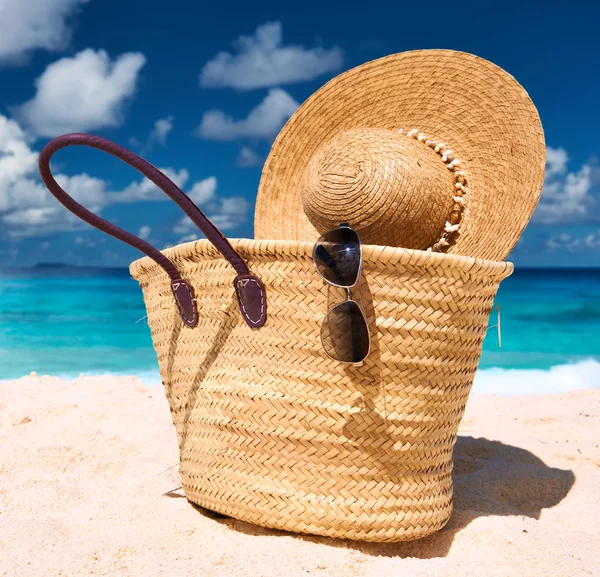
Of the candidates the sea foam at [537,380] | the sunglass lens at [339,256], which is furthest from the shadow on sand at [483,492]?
the sea foam at [537,380]

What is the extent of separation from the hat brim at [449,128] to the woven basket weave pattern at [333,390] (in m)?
0.47

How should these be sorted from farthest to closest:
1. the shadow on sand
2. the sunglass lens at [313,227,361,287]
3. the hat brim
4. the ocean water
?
the ocean water → the hat brim → the shadow on sand → the sunglass lens at [313,227,361,287]

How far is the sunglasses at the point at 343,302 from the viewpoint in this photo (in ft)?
4.04

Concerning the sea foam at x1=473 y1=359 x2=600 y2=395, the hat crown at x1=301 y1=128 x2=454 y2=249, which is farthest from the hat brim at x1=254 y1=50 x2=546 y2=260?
the sea foam at x1=473 y1=359 x2=600 y2=395

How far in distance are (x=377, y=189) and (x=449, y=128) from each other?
531 mm

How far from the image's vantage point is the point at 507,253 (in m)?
1.78

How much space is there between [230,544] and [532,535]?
0.72 meters

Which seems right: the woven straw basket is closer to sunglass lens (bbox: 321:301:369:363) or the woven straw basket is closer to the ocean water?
sunglass lens (bbox: 321:301:369:363)

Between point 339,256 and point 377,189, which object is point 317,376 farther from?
point 377,189

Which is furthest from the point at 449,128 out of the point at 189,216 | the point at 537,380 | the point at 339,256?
the point at 537,380

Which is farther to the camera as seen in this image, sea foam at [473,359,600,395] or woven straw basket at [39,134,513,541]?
sea foam at [473,359,600,395]

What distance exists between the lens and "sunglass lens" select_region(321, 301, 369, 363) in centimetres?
125

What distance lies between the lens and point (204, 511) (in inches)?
62.8

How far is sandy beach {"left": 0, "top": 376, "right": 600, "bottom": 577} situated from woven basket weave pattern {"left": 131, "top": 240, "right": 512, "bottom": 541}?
0.08 meters
